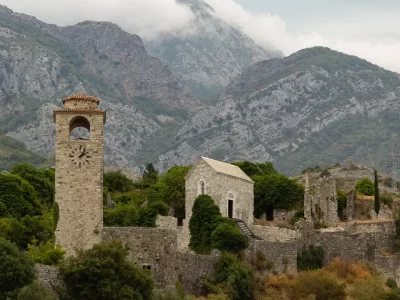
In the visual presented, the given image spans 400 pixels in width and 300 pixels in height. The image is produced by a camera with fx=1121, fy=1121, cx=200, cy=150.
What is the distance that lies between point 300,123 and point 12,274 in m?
141

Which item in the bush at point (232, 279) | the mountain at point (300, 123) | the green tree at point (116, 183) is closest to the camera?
the bush at point (232, 279)

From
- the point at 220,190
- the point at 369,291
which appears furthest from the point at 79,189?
the point at 369,291

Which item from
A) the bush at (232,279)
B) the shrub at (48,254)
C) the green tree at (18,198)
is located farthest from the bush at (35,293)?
the green tree at (18,198)

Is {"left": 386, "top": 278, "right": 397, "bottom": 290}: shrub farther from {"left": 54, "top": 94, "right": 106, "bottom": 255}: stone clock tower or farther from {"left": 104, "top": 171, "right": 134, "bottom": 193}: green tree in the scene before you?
{"left": 104, "top": 171, "right": 134, "bottom": 193}: green tree

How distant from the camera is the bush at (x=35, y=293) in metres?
47.5

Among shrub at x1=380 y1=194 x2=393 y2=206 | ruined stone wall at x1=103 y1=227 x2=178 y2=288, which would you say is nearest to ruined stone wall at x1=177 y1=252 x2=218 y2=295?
ruined stone wall at x1=103 y1=227 x2=178 y2=288

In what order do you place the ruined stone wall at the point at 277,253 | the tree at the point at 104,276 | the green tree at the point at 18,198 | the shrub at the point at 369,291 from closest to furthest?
1. the tree at the point at 104,276
2. the shrub at the point at 369,291
3. the ruined stone wall at the point at 277,253
4. the green tree at the point at 18,198

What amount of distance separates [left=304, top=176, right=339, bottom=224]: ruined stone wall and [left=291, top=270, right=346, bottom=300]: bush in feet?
46.7

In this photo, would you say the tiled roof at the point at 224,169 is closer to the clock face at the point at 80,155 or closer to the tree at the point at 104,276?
the clock face at the point at 80,155

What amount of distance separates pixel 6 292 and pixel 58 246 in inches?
300

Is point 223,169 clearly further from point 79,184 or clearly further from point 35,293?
point 35,293

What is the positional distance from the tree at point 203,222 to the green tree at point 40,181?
1179 cm

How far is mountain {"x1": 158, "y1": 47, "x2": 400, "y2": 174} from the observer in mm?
175000

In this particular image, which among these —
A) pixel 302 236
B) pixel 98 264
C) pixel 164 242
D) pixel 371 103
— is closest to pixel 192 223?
pixel 302 236
